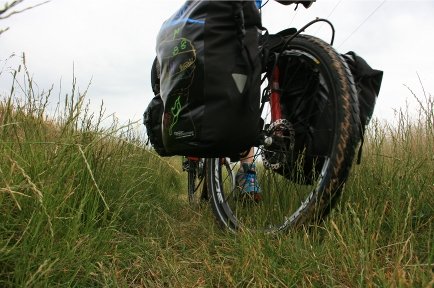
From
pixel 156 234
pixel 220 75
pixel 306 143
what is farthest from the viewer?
pixel 156 234

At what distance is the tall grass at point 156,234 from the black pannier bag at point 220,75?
1.12 feet

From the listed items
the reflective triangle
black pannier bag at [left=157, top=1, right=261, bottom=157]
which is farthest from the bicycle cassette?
the reflective triangle

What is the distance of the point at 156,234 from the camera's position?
2.32 metres

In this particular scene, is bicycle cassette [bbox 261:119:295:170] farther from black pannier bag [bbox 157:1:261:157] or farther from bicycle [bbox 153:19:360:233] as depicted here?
black pannier bag [bbox 157:1:261:157]

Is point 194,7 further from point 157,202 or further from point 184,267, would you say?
point 157,202

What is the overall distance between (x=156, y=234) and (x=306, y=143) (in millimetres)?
952

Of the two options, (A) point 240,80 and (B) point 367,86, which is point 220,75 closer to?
(A) point 240,80

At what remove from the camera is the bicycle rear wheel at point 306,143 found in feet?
5.74

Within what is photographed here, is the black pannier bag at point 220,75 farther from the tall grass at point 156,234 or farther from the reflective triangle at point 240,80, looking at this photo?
the tall grass at point 156,234

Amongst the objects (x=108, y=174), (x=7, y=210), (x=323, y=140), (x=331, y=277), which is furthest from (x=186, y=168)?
(x=331, y=277)

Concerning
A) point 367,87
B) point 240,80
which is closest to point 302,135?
point 367,87

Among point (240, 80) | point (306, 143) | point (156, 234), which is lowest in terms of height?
point (156, 234)

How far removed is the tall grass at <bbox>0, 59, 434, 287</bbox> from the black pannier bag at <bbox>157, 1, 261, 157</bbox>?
34cm

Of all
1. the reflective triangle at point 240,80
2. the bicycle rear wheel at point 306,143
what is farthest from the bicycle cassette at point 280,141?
the reflective triangle at point 240,80
